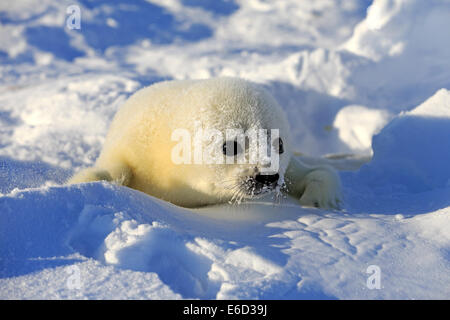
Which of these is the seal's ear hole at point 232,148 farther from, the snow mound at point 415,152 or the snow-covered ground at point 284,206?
the snow mound at point 415,152

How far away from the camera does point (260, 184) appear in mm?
2123

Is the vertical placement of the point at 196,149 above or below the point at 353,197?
above

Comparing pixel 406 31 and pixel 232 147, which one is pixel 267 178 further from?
pixel 406 31

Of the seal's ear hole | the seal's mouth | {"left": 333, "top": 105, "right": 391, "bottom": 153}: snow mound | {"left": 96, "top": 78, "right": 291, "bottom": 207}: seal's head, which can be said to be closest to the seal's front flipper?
{"left": 96, "top": 78, "right": 291, "bottom": 207}: seal's head

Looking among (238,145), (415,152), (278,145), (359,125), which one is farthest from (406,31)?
(238,145)

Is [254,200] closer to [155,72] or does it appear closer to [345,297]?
[345,297]

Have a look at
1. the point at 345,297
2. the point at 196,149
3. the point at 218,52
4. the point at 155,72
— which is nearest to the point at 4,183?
the point at 196,149

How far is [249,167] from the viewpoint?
2.13m

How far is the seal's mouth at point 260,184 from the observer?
211cm

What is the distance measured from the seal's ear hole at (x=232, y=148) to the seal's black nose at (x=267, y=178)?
0.57 ft

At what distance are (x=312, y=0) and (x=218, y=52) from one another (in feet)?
7.91

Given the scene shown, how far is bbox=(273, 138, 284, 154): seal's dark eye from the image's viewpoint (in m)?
2.27

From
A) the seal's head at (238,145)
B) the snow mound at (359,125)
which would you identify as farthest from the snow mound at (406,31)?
the seal's head at (238,145)

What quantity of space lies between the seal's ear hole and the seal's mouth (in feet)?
0.52
